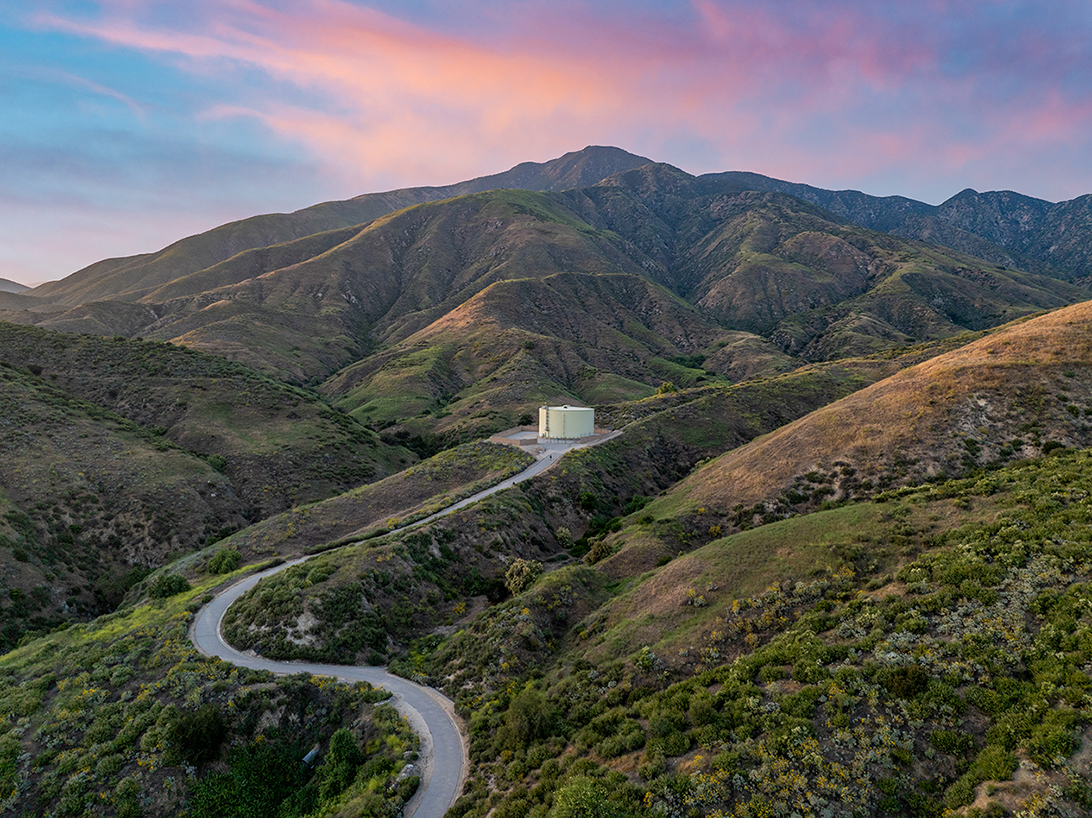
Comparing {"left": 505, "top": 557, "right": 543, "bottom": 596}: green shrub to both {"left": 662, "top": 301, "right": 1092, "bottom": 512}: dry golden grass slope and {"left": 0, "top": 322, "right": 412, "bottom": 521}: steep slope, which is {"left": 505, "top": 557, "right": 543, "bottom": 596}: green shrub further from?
{"left": 0, "top": 322, "right": 412, "bottom": 521}: steep slope

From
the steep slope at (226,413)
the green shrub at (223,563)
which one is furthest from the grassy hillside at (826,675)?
the steep slope at (226,413)

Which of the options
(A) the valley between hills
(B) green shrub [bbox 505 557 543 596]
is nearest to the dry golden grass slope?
(A) the valley between hills

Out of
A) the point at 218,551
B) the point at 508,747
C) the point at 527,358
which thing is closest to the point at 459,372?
the point at 527,358

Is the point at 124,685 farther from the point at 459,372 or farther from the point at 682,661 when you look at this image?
the point at 459,372

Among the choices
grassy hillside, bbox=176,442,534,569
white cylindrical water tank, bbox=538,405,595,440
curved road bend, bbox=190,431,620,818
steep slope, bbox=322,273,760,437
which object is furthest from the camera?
steep slope, bbox=322,273,760,437

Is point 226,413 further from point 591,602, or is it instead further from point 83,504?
point 591,602

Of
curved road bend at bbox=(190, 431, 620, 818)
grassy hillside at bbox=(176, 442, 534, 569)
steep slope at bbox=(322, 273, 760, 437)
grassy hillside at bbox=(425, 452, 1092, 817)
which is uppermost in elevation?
steep slope at bbox=(322, 273, 760, 437)

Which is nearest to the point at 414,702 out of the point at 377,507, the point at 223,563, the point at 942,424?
the point at 223,563
